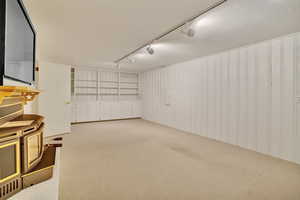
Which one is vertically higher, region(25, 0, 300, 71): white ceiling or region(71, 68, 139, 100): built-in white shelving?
region(25, 0, 300, 71): white ceiling

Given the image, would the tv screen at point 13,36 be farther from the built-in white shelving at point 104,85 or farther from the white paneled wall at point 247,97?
the built-in white shelving at point 104,85

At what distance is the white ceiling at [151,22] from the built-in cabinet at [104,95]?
3213mm

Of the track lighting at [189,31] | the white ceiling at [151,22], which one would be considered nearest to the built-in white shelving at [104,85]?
the white ceiling at [151,22]

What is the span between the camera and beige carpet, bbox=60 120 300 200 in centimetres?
182

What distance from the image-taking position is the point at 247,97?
11.2ft

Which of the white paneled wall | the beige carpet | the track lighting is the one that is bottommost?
the beige carpet

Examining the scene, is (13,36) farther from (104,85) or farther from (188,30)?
(104,85)

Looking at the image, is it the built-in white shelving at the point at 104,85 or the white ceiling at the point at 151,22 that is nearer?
the white ceiling at the point at 151,22

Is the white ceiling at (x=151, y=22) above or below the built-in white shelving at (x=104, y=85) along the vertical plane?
above

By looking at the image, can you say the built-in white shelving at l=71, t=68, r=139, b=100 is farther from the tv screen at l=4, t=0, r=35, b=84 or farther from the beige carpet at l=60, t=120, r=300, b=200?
the tv screen at l=4, t=0, r=35, b=84

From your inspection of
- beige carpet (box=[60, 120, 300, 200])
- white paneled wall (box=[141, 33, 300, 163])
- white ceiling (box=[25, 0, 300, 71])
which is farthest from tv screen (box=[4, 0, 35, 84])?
white paneled wall (box=[141, 33, 300, 163])

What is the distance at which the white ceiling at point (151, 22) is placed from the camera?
1846 millimetres

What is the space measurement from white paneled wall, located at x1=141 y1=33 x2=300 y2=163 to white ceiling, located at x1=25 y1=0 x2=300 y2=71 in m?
0.47

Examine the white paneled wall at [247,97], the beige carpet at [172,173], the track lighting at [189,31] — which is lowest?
the beige carpet at [172,173]
